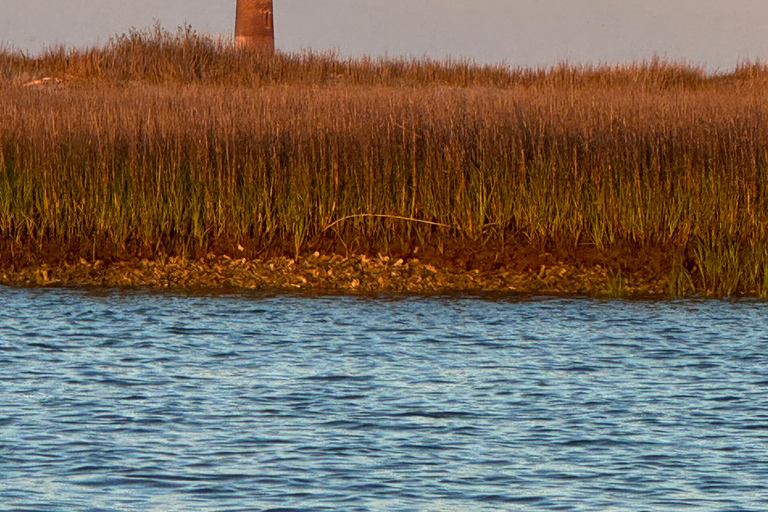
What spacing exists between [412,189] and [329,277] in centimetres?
119

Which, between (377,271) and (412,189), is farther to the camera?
(412,189)

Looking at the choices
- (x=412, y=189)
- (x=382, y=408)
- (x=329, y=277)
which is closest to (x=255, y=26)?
(x=412, y=189)

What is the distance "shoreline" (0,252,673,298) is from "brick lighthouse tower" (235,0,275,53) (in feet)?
44.3

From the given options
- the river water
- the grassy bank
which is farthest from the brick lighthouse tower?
the river water

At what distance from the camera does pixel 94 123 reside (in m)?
13.6

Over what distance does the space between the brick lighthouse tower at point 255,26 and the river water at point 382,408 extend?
15355 millimetres

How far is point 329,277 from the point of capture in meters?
12.6

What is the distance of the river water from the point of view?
5.68m

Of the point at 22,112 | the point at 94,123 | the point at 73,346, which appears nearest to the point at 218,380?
the point at 73,346

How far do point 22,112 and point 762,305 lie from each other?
25.8ft

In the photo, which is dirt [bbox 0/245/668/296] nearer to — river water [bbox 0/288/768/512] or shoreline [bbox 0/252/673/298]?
shoreline [bbox 0/252/673/298]

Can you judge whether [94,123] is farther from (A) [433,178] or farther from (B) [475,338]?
(B) [475,338]

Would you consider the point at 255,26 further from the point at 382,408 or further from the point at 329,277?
the point at 382,408

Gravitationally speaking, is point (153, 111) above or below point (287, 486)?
above
